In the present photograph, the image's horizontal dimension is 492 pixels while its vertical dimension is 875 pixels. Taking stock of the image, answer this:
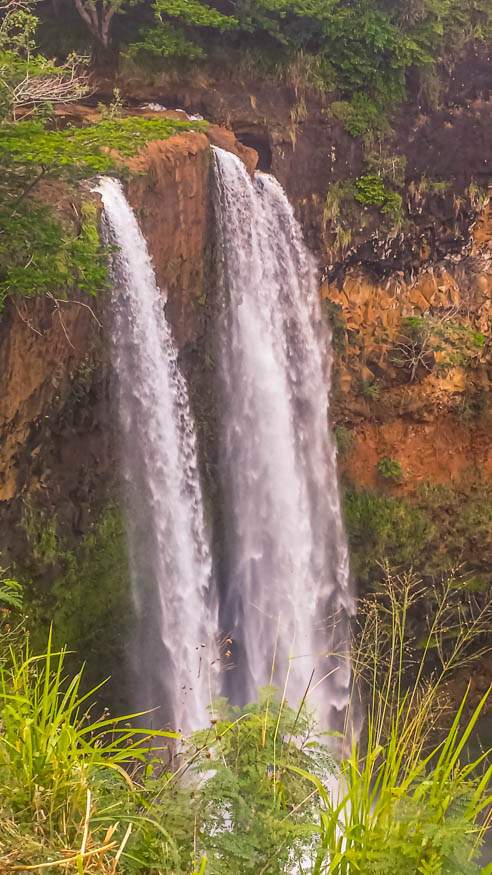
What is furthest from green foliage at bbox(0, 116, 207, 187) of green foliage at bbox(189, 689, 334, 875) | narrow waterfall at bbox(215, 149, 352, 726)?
green foliage at bbox(189, 689, 334, 875)

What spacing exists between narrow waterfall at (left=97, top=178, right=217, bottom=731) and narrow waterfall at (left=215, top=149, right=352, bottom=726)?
5.34 ft

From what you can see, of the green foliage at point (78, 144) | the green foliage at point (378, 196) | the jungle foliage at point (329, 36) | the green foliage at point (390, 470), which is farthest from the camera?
the green foliage at point (390, 470)

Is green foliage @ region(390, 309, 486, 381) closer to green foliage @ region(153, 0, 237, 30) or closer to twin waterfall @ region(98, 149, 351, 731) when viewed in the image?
twin waterfall @ region(98, 149, 351, 731)

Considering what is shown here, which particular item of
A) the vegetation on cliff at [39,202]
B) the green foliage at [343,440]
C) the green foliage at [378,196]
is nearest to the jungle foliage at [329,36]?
the green foliage at [378,196]

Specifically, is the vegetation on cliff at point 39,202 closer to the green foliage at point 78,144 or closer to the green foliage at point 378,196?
the green foliage at point 78,144

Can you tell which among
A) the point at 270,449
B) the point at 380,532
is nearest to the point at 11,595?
the point at 270,449

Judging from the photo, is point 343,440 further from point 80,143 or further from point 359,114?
point 80,143

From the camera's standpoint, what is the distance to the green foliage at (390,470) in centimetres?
1394

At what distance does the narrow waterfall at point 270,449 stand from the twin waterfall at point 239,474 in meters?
0.03

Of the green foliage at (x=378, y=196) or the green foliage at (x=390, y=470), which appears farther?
the green foliage at (x=390, y=470)

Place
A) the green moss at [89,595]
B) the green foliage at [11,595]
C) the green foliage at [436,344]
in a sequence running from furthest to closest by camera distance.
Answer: the green foliage at [436,344] < the green moss at [89,595] < the green foliage at [11,595]

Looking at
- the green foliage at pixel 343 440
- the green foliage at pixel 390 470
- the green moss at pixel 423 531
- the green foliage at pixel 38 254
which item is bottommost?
the green moss at pixel 423 531

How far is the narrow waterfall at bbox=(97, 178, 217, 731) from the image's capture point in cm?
895

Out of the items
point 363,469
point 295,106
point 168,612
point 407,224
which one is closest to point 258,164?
point 295,106
